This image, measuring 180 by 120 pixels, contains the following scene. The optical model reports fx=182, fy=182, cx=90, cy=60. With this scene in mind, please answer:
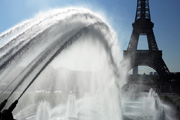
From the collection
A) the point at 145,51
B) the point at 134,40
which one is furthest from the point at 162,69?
the point at 134,40

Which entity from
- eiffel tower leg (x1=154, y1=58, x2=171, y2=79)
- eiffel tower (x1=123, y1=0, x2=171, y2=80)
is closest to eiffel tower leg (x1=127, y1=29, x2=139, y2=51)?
eiffel tower (x1=123, y1=0, x2=171, y2=80)

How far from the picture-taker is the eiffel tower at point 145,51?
51500 mm

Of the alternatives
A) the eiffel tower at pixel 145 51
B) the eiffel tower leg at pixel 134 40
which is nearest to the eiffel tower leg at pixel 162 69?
the eiffel tower at pixel 145 51

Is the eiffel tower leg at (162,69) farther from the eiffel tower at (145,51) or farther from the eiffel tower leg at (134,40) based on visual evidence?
the eiffel tower leg at (134,40)

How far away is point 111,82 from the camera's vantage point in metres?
19.0

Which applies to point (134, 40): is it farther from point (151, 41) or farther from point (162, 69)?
point (162, 69)

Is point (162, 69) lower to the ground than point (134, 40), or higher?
lower

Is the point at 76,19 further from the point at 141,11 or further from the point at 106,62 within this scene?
the point at 141,11

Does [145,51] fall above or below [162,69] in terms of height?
above

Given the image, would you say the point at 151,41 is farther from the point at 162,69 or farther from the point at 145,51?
the point at 162,69

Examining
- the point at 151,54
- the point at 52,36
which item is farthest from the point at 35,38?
the point at 151,54

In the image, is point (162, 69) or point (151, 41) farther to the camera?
point (151, 41)

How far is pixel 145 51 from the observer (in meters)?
54.2

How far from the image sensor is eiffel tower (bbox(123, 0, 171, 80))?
51500 mm
